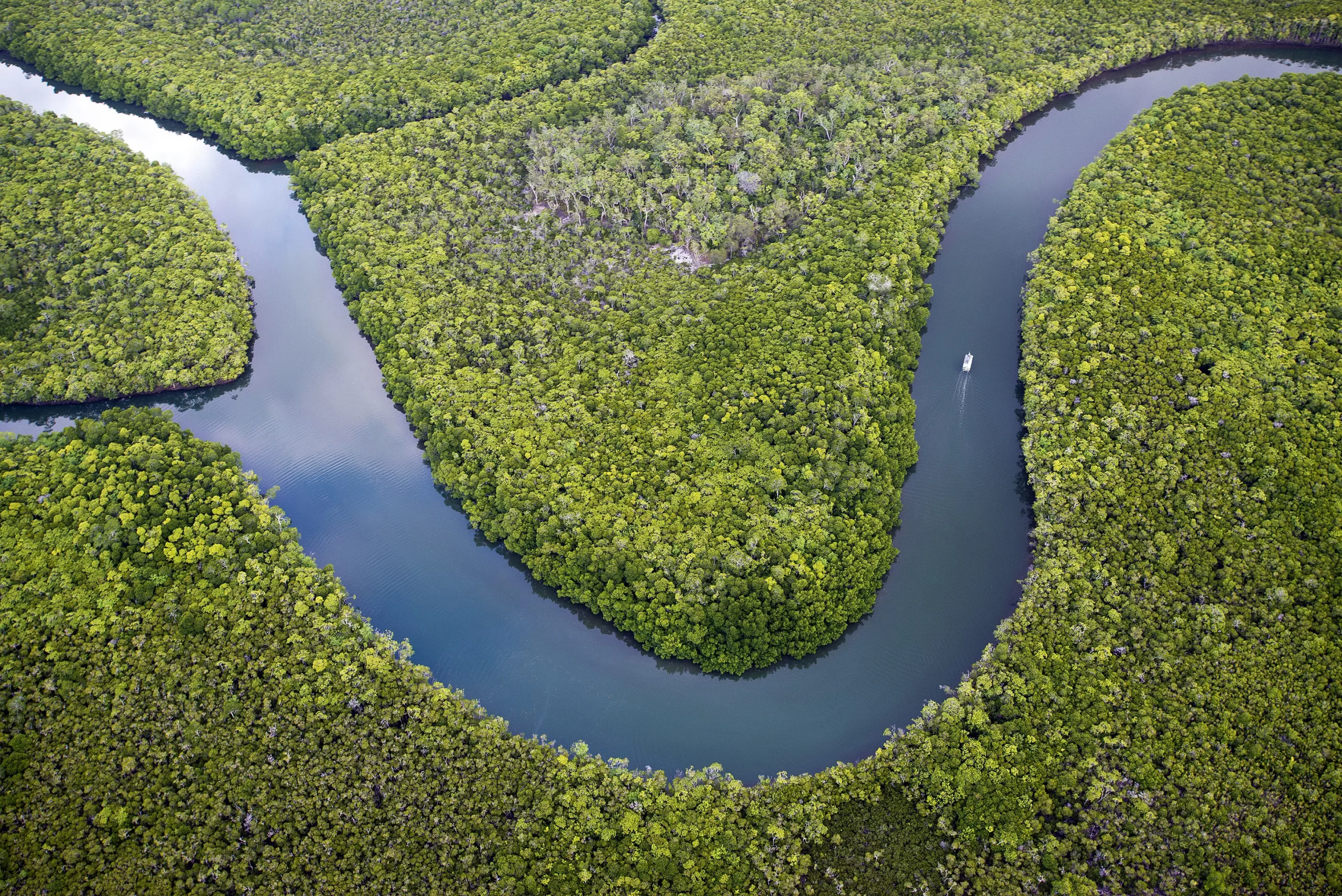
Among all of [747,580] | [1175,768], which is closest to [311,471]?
[747,580]

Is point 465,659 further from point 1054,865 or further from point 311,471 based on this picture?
point 1054,865

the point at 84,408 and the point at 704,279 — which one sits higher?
the point at 704,279

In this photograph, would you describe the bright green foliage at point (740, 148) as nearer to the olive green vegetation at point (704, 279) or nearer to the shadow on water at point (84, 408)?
the olive green vegetation at point (704, 279)

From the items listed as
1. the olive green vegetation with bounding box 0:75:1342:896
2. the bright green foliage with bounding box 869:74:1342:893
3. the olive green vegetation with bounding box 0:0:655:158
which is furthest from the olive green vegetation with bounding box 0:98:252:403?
the bright green foliage with bounding box 869:74:1342:893

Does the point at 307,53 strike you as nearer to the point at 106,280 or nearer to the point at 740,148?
the point at 106,280

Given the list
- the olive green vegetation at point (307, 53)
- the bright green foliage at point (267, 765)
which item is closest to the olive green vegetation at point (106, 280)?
the olive green vegetation at point (307, 53)

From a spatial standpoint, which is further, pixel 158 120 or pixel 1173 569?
pixel 158 120

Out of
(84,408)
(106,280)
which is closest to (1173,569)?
(84,408)
